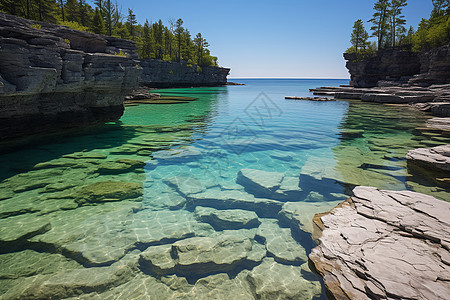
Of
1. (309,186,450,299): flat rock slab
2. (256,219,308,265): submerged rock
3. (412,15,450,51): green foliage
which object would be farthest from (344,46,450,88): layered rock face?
(256,219,308,265): submerged rock

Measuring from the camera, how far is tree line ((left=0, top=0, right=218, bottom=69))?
111 ft

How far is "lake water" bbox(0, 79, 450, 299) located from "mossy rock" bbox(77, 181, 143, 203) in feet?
0.10

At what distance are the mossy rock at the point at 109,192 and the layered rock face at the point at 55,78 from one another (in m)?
5.29

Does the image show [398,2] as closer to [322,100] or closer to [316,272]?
[322,100]

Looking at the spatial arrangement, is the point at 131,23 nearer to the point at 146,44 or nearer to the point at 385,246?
the point at 146,44

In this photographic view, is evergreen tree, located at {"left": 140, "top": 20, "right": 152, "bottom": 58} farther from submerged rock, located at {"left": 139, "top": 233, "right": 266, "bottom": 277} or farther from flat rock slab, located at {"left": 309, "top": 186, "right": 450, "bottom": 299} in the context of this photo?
flat rock slab, located at {"left": 309, "top": 186, "right": 450, "bottom": 299}

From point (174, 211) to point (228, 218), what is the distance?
4.90 feet

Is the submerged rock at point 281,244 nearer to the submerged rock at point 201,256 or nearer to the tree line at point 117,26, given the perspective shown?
the submerged rock at point 201,256

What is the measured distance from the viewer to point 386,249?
3.50 meters

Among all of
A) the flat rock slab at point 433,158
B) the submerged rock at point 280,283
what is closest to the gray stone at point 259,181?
the submerged rock at point 280,283

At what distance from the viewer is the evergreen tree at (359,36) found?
211 feet

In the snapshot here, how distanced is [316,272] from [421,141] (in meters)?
12.1

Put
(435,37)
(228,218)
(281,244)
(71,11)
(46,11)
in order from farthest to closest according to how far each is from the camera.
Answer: (71,11), (435,37), (46,11), (228,218), (281,244)

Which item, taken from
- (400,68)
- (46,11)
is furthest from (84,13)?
(400,68)
